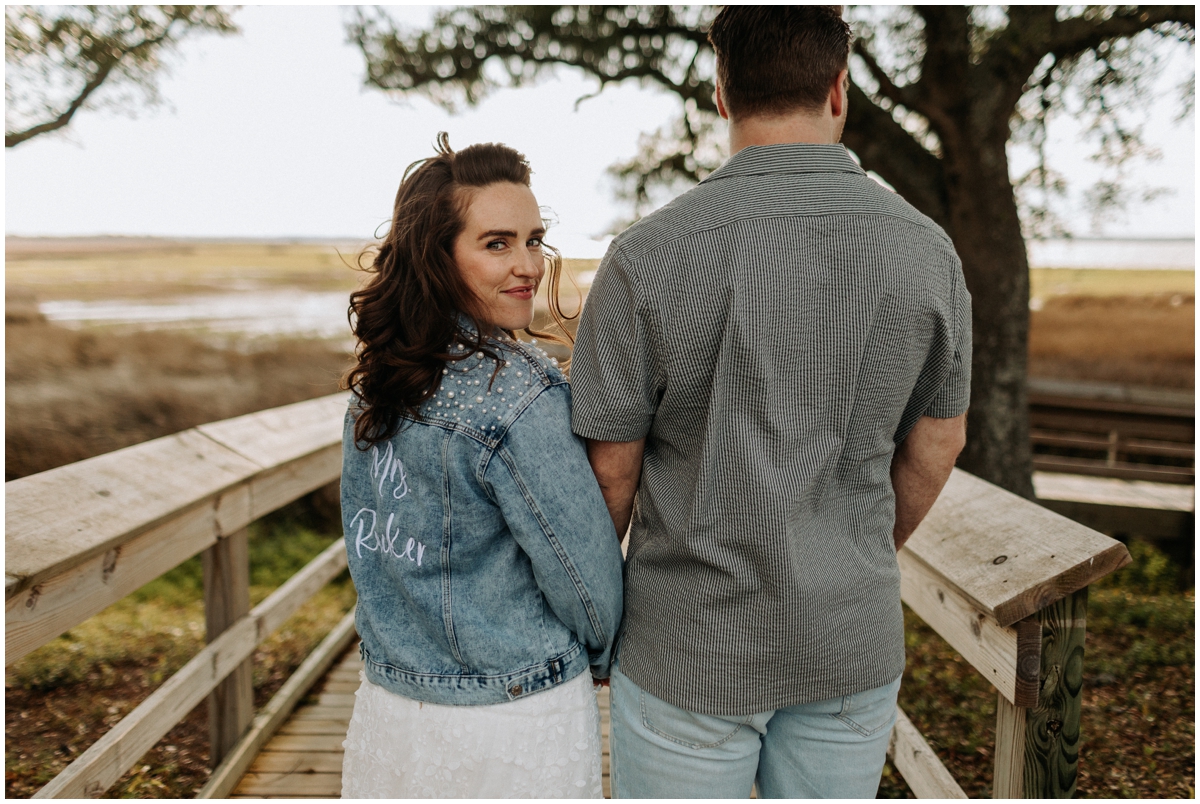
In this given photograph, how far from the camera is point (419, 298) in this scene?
1.39m

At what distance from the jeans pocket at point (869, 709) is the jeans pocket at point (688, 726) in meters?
0.17

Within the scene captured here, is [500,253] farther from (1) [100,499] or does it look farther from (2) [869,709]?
(1) [100,499]

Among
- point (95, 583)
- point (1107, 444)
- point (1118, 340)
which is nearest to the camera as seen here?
point (95, 583)

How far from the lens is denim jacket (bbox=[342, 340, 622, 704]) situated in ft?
4.27

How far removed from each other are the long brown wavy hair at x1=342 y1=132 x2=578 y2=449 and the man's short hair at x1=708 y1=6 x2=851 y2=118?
0.42 metres

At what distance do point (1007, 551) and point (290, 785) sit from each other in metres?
2.15

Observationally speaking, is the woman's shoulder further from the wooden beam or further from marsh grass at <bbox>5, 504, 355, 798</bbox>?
marsh grass at <bbox>5, 504, 355, 798</bbox>

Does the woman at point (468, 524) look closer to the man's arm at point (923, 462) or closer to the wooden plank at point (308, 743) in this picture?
the man's arm at point (923, 462)

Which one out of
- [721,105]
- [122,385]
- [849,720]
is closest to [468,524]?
[849,720]

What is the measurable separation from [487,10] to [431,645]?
13.2ft

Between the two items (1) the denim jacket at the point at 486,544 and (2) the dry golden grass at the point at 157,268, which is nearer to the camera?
(1) the denim jacket at the point at 486,544

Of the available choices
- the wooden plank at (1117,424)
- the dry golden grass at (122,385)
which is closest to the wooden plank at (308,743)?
the dry golden grass at (122,385)

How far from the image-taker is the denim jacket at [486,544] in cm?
130

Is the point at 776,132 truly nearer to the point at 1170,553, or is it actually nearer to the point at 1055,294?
the point at 1170,553
